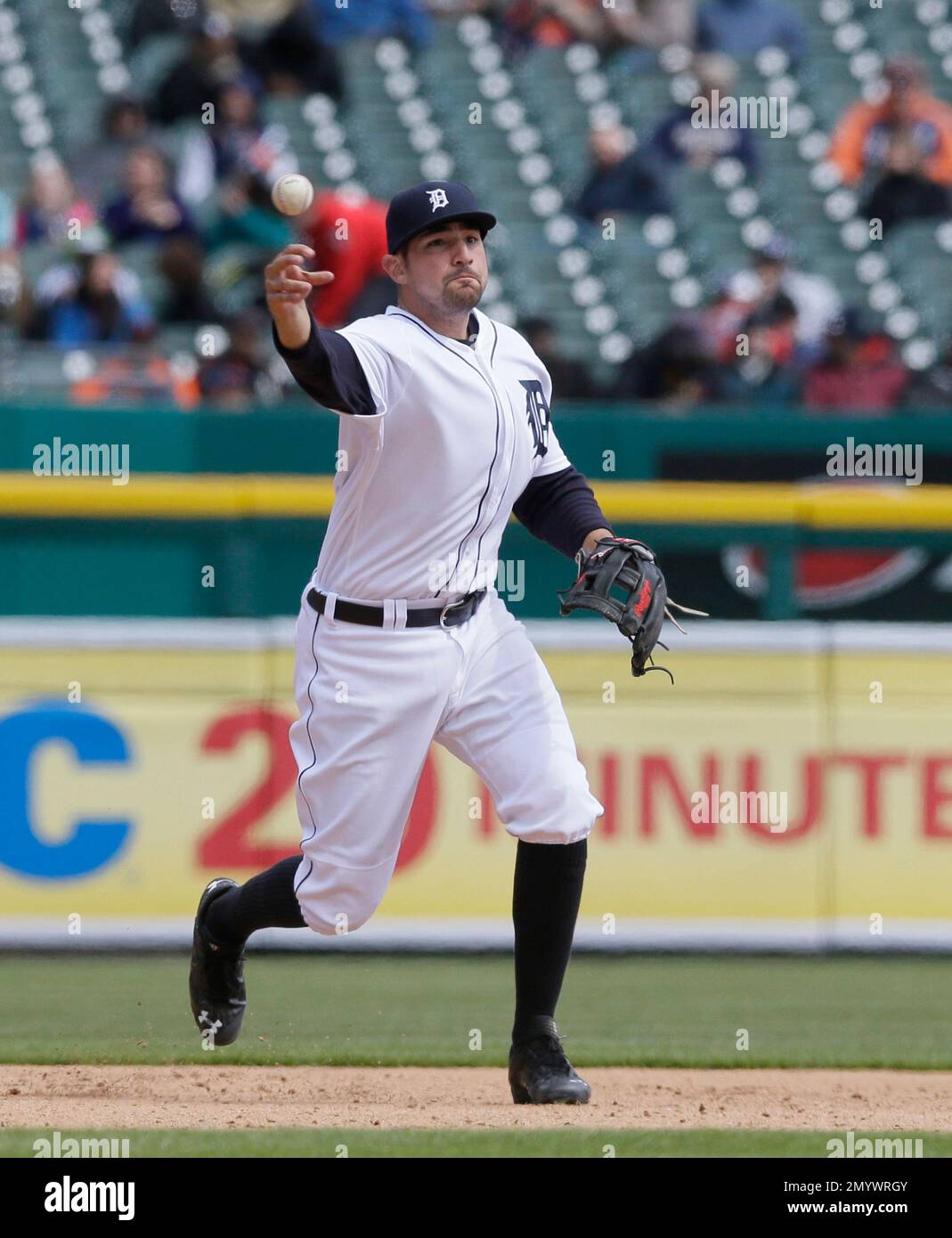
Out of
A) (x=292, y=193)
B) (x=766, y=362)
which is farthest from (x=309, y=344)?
(x=766, y=362)

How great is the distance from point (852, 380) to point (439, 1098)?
17.4 ft

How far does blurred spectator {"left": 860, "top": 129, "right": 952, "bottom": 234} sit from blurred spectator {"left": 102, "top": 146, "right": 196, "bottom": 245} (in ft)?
12.4

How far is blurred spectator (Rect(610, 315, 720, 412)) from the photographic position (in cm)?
911

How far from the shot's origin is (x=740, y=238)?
1161 centimetres

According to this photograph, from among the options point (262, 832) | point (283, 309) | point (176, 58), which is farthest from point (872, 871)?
point (176, 58)

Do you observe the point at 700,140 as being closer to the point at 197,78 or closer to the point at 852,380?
the point at 197,78

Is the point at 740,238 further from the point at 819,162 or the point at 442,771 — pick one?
the point at 442,771

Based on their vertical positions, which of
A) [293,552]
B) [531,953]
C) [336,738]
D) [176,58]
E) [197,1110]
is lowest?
[197,1110]

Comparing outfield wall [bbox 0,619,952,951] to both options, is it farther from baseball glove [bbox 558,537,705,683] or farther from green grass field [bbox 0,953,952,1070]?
baseball glove [bbox 558,537,705,683]

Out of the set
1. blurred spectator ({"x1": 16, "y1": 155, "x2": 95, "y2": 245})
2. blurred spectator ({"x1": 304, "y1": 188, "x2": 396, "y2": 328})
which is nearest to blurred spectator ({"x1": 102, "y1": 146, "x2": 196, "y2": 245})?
blurred spectator ({"x1": 16, "y1": 155, "x2": 95, "y2": 245})

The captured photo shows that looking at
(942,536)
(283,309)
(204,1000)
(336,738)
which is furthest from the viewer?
(942,536)

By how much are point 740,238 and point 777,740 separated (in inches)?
229

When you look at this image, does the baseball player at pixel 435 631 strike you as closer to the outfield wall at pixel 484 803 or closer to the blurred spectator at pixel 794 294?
the outfield wall at pixel 484 803

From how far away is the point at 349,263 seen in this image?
8938mm
